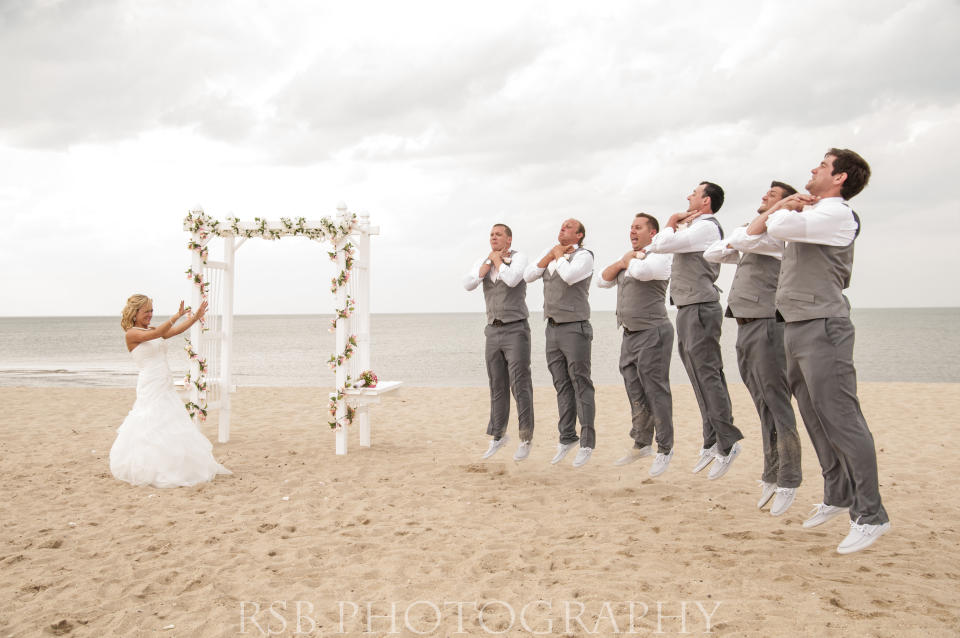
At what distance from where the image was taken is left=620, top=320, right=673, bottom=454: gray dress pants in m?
5.85

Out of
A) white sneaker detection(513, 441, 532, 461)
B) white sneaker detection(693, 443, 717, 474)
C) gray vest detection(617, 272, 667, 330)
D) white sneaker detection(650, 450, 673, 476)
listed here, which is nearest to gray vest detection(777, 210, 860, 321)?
gray vest detection(617, 272, 667, 330)

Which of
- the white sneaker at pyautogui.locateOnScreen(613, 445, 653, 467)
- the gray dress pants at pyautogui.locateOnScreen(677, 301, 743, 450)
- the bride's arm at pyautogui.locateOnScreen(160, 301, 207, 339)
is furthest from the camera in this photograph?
the bride's arm at pyautogui.locateOnScreen(160, 301, 207, 339)

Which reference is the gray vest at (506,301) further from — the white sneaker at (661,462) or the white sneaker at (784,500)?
the white sneaker at (784,500)

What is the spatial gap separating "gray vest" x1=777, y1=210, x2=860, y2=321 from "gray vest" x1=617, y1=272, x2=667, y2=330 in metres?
1.83

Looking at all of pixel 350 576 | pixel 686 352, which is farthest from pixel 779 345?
pixel 350 576

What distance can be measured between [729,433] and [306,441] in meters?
5.61

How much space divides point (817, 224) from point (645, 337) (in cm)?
220

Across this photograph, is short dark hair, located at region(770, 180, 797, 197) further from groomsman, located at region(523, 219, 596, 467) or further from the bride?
the bride

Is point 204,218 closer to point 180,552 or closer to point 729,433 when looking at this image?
point 180,552

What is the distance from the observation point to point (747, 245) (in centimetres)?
460

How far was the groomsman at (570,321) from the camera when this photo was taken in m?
6.29

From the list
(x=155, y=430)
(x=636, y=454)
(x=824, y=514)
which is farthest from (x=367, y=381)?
(x=824, y=514)

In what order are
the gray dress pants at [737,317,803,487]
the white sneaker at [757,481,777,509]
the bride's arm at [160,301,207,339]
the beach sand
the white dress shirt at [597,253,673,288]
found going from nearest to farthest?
the beach sand
the gray dress pants at [737,317,803,487]
the white sneaker at [757,481,777,509]
the white dress shirt at [597,253,673,288]
the bride's arm at [160,301,207,339]

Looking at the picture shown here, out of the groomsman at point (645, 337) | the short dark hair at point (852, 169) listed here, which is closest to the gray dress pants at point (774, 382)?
the groomsman at point (645, 337)
